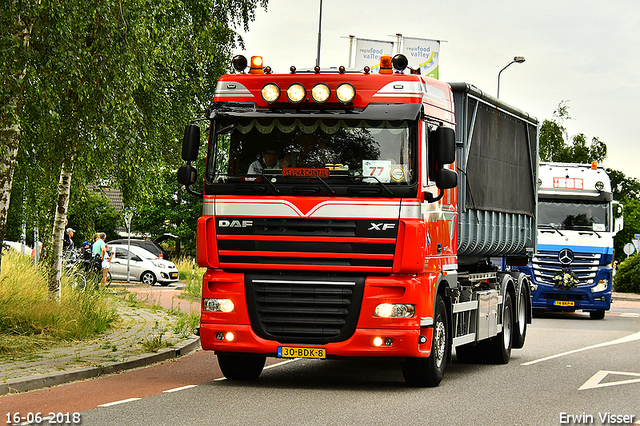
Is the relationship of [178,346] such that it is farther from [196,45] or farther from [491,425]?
[491,425]

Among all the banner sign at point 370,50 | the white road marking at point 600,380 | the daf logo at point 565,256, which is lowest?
the white road marking at point 600,380

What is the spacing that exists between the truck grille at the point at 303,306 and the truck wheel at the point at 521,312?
5701mm

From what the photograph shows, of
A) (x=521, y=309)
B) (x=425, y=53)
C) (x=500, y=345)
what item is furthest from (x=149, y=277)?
(x=500, y=345)

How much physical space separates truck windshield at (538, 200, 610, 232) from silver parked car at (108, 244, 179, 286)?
1828cm

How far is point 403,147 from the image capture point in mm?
10180

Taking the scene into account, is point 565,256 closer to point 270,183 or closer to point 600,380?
point 600,380

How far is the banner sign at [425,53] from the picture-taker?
2797 cm

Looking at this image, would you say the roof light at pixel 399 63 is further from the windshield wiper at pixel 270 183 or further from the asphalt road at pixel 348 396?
the asphalt road at pixel 348 396

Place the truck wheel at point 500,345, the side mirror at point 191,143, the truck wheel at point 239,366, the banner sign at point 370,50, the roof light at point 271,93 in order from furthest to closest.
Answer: the banner sign at point 370,50 → the truck wheel at point 500,345 → the truck wheel at point 239,366 → the side mirror at point 191,143 → the roof light at point 271,93

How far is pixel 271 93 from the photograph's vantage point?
10414 millimetres

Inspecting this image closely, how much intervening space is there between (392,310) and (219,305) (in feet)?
6.14

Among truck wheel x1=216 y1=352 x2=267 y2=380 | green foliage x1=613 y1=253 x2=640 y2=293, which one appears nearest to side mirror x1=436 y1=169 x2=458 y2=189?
truck wheel x1=216 y1=352 x2=267 y2=380

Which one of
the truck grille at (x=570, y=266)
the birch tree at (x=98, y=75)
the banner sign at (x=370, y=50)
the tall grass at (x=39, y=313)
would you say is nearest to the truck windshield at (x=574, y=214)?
the truck grille at (x=570, y=266)

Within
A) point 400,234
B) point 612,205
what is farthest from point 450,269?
point 612,205
